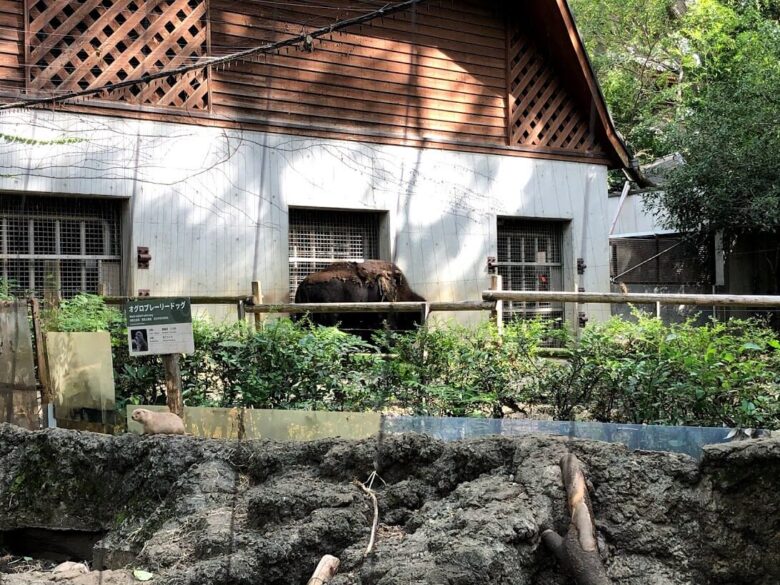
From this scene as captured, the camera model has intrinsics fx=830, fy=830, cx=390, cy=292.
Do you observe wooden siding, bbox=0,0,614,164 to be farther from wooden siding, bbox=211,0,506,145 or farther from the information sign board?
the information sign board

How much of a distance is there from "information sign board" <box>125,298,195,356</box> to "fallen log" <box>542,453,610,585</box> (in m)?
3.58

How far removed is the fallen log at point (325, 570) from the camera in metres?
4.38

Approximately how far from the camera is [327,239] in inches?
510

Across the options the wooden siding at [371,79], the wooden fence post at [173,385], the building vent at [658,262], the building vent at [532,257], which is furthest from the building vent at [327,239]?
the building vent at [658,262]

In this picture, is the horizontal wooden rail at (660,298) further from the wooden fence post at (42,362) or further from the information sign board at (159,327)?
the wooden fence post at (42,362)

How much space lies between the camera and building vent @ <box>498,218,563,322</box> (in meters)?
14.5

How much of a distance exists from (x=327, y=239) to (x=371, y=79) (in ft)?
8.77

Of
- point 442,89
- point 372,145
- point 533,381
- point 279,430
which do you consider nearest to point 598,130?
point 442,89

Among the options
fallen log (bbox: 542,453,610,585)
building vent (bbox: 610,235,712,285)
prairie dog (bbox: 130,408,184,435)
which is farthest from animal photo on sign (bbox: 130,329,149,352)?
building vent (bbox: 610,235,712,285)

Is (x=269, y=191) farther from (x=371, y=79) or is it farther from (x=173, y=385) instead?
(x=173, y=385)

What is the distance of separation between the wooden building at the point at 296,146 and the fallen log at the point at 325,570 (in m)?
6.98

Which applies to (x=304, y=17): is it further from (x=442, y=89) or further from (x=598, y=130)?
(x=598, y=130)

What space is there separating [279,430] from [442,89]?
8.87 meters

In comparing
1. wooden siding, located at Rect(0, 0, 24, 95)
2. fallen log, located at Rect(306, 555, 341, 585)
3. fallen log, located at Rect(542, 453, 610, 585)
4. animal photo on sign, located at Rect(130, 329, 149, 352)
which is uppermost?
wooden siding, located at Rect(0, 0, 24, 95)
